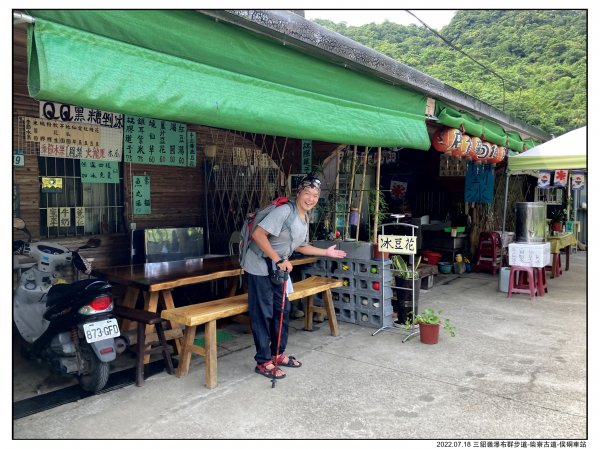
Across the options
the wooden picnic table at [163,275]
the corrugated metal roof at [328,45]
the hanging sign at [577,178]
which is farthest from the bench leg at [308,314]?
the hanging sign at [577,178]

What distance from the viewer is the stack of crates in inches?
236

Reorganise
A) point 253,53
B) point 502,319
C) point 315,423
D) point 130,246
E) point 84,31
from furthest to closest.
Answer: point 502,319 < point 130,246 < point 253,53 < point 315,423 < point 84,31

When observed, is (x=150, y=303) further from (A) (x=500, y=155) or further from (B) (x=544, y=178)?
(B) (x=544, y=178)

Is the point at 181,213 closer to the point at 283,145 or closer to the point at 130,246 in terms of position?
the point at 130,246

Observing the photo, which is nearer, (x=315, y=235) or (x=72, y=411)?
(x=72, y=411)

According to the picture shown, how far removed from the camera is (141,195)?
6.32 meters

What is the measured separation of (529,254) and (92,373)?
691 centimetres

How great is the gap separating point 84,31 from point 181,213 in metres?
4.23

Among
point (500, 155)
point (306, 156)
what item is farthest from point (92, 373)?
point (500, 155)

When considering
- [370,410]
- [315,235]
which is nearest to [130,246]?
[315,235]

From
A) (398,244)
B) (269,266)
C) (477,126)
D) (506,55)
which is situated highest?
(506,55)

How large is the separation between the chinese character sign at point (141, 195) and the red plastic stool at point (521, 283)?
19.6 ft

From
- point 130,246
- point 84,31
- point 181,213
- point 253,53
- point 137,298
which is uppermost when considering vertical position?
point 253,53

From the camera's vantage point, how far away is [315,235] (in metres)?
6.78
